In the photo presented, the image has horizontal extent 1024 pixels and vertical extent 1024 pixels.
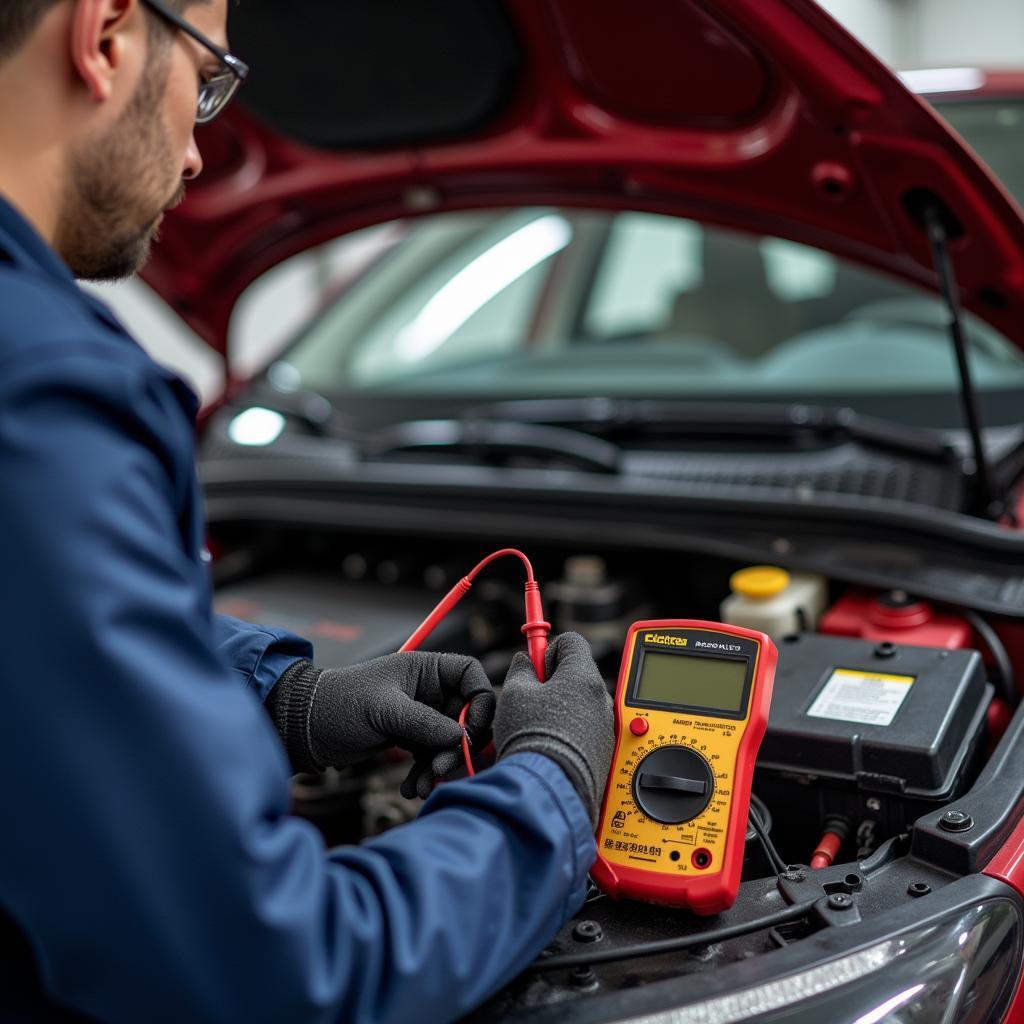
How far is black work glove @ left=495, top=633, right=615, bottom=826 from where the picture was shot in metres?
0.85

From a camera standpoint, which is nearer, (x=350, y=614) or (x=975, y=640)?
(x=975, y=640)

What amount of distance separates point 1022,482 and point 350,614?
3.21 feet

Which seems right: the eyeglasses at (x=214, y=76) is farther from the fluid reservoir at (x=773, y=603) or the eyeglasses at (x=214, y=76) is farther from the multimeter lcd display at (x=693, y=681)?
the fluid reservoir at (x=773, y=603)

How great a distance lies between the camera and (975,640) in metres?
1.36

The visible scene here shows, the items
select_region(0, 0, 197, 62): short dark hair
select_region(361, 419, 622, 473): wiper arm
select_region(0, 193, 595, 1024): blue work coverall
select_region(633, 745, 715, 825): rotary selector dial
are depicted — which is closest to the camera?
select_region(0, 193, 595, 1024): blue work coverall

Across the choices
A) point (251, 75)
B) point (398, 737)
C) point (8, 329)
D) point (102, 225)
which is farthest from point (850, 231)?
point (8, 329)

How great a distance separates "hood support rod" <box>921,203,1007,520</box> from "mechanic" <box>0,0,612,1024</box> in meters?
0.81

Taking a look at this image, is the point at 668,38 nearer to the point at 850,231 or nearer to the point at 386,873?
the point at 850,231

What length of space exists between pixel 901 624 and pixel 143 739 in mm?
1004

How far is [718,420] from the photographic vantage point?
170 centimetres

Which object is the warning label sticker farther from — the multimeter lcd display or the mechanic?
the mechanic

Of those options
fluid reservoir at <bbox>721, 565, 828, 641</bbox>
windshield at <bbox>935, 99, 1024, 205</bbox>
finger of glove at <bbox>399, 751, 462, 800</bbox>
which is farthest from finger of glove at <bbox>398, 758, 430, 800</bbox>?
windshield at <bbox>935, 99, 1024, 205</bbox>

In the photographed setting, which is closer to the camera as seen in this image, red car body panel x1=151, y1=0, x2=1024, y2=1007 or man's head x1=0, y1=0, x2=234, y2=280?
man's head x1=0, y1=0, x2=234, y2=280

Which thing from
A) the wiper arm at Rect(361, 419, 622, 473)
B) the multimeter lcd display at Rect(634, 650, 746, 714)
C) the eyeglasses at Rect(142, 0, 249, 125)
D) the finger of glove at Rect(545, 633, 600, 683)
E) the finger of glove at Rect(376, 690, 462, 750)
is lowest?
the wiper arm at Rect(361, 419, 622, 473)
